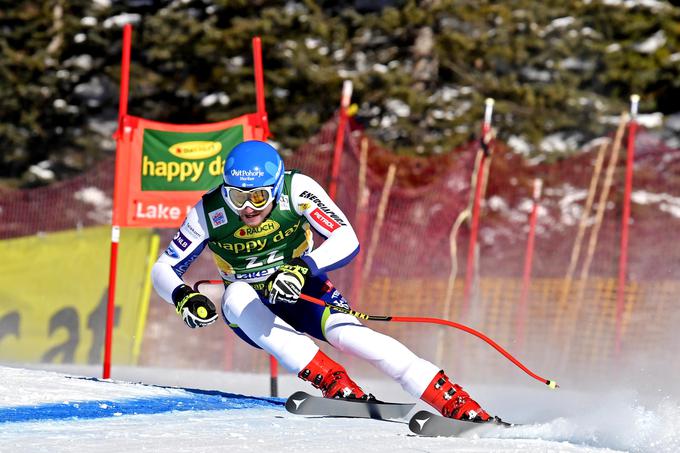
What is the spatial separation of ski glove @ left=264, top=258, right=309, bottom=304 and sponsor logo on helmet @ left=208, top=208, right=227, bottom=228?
0.59 metres

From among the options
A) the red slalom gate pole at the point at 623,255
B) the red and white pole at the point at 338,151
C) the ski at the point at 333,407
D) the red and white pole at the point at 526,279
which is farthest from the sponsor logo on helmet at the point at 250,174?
the red slalom gate pole at the point at 623,255

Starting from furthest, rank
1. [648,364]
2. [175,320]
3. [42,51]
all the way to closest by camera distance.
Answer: [42,51], [175,320], [648,364]


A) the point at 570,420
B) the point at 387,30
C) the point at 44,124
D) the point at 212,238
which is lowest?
the point at 570,420

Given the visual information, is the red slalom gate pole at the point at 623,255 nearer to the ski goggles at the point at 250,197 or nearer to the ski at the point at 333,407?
the ski at the point at 333,407

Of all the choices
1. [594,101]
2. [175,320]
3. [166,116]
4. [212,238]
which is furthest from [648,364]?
[166,116]

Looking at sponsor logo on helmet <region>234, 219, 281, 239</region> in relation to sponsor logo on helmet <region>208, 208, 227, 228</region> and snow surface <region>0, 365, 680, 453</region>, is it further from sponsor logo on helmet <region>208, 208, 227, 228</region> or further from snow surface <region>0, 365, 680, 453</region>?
snow surface <region>0, 365, 680, 453</region>

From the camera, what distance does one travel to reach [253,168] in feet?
22.0

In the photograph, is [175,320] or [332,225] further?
[175,320]

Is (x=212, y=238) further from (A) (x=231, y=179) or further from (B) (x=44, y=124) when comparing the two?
(B) (x=44, y=124)

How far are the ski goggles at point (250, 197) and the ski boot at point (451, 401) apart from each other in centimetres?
126

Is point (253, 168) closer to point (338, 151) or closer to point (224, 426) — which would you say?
point (224, 426)

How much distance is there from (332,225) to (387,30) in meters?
18.5

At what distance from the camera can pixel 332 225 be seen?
22.7 ft

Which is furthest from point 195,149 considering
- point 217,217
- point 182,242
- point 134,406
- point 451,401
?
point 451,401
